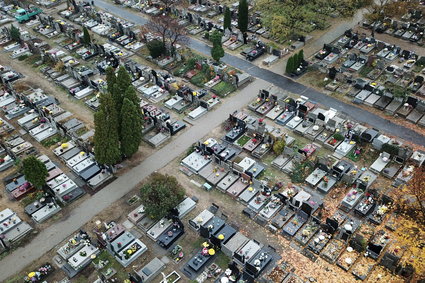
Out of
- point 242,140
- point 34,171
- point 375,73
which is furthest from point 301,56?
point 34,171

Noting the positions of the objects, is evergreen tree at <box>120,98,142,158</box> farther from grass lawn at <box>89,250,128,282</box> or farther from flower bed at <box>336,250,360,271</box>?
flower bed at <box>336,250,360,271</box>

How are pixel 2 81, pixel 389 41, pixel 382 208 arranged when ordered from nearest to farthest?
pixel 382 208
pixel 2 81
pixel 389 41

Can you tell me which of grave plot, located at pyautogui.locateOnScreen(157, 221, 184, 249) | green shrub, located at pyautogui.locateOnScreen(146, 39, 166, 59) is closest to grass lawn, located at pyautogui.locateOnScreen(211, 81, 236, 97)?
green shrub, located at pyautogui.locateOnScreen(146, 39, 166, 59)

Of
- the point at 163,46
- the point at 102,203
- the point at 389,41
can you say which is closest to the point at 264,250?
the point at 102,203

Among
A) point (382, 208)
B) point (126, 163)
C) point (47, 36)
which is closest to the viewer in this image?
point (382, 208)

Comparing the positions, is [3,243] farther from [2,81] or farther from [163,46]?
[163,46]

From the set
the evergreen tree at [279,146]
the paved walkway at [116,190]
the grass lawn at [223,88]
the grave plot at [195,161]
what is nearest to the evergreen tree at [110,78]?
the paved walkway at [116,190]

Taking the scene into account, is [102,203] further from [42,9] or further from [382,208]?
[42,9]

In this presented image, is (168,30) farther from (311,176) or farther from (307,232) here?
(307,232)

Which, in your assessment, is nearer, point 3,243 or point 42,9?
point 3,243

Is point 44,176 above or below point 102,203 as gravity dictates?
above
